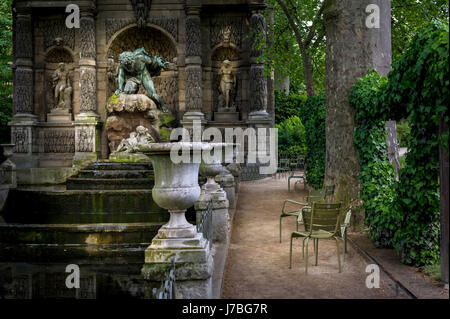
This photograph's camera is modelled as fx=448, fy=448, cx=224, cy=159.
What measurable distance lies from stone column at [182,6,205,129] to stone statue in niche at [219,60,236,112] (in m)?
1.08

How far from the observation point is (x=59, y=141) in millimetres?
17516

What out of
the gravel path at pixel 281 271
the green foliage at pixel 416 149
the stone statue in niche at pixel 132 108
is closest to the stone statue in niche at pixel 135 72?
the stone statue in niche at pixel 132 108

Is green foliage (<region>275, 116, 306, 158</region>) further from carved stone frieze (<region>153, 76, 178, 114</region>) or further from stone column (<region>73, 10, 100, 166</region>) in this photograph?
stone column (<region>73, 10, 100, 166</region>)

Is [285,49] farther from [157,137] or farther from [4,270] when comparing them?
[4,270]

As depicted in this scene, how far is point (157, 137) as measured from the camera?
15.3m

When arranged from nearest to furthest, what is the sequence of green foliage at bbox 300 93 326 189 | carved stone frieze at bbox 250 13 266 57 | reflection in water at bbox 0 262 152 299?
1. reflection in water at bbox 0 262 152 299
2. green foliage at bbox 300 93 326 189
3. carved stone frieze at bbox 250 13 266 57

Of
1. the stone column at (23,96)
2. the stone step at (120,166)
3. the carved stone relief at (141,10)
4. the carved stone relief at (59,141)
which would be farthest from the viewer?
the carved stone relief at (59,141)

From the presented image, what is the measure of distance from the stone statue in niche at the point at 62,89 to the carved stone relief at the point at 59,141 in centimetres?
102

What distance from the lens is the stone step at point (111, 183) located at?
11.5m

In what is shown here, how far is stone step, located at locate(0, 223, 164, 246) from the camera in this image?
768cm

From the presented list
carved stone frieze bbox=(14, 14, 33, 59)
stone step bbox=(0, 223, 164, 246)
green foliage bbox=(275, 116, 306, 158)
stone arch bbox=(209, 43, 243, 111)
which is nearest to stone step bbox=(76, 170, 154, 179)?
stone step bbox=(0, 223, 164, 246)

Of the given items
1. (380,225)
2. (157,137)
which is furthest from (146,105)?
(380,225)

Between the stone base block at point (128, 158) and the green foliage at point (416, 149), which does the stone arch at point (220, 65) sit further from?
the green foliage at point (416, 149)

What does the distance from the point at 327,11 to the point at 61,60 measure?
12.8 metres
